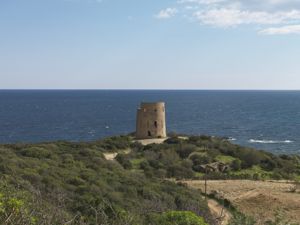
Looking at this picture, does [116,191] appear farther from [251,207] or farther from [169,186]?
[251,207]

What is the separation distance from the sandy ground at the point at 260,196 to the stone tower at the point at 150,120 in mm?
14133

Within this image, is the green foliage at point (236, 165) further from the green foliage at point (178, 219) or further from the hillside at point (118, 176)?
the green foliage at point (178, 219)

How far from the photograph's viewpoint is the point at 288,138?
63156 mm

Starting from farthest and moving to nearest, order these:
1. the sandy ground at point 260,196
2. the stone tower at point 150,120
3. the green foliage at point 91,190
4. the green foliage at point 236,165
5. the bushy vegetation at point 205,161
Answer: the stone tower at point 150,120 < the green foliage at point 236,165 < the bushy vegetation at point 205,161 < the sandy ground at point 260,196 < the green foliage at point 91,190

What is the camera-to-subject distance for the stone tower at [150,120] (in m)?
39.1

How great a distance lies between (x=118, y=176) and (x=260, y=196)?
7185 millimetres

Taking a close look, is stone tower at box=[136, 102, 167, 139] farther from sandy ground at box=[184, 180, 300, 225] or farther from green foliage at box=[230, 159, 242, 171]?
sandy ground at box=[184, 180, 300, 225]

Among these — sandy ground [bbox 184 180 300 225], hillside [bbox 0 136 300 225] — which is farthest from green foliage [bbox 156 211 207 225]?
sandy ground [bbox 184 180 300 225]

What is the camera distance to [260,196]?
2162 centimetres

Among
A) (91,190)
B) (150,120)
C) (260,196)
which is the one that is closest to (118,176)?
(91,190)

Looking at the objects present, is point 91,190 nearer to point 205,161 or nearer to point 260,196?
point 260,196

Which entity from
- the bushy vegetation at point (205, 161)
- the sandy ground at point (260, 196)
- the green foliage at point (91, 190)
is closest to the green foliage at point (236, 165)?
the bushy vegetation at point (205, 161)

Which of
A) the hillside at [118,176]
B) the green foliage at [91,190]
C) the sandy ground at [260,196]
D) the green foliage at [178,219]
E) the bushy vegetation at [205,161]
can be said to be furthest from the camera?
the bushy vegetation at [205,161]

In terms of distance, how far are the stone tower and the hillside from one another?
1.72m
